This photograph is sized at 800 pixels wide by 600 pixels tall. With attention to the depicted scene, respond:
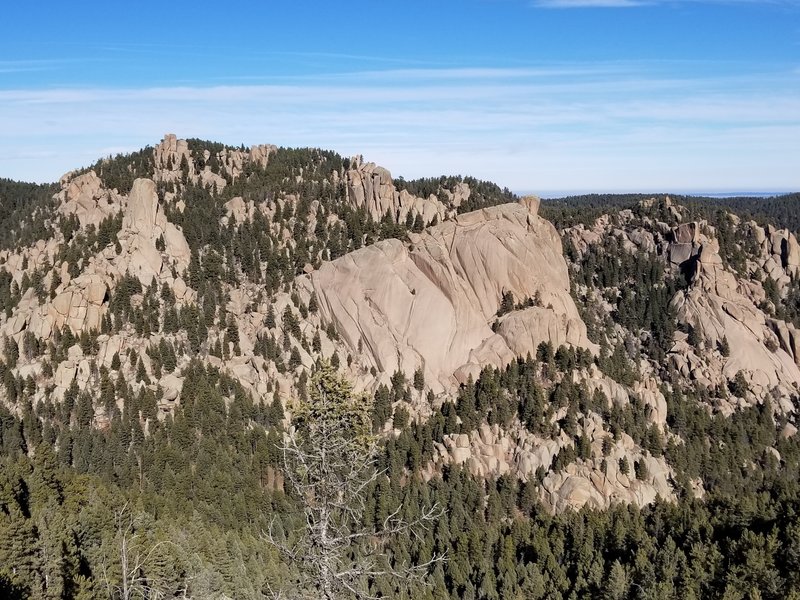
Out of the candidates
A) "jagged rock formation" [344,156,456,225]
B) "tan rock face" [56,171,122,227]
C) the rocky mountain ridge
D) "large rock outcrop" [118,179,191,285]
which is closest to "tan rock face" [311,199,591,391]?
the rocky mountain ridge

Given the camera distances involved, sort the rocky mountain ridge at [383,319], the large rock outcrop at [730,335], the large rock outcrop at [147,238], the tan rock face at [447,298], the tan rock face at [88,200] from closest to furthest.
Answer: the rocky mountain ridge at [383,319] < the tan rock face at [447,298] < the large rock outcrop at [147,238] < the large rock outcrop at [730,335] < the tan rock face at [88,200]

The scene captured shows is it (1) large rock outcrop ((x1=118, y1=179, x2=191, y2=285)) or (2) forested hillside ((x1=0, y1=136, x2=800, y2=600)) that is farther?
(1) large rock outcrop ((x1=118, y1=179, x2=191, y2=285))

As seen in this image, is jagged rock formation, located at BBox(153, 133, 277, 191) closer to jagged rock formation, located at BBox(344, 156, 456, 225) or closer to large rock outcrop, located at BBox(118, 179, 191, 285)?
large rock outcrop, located at BBox(118, 179, 191, 285)

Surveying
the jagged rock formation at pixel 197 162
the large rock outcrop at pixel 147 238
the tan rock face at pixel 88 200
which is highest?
the jagged rock formation at pixel 197 162

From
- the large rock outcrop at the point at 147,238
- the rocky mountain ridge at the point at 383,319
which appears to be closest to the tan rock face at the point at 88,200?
the rocky mountain ridge at the point at 383,319

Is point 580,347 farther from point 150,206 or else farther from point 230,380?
point 150,206

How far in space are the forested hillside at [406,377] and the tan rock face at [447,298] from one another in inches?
16.5

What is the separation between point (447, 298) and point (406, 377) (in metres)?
17.4

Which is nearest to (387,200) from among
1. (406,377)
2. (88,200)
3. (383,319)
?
(383,319)

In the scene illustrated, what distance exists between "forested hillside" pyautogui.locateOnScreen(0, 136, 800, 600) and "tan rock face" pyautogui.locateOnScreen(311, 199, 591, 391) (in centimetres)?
42

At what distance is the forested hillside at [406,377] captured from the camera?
72.3m

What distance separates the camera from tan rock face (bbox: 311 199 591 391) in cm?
12331

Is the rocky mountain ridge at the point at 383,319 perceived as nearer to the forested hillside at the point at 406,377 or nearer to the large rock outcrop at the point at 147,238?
the large rock outcrop at the point at 147,238

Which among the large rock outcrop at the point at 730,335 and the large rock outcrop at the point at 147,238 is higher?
the large rock outcrop at the point at 147,238
